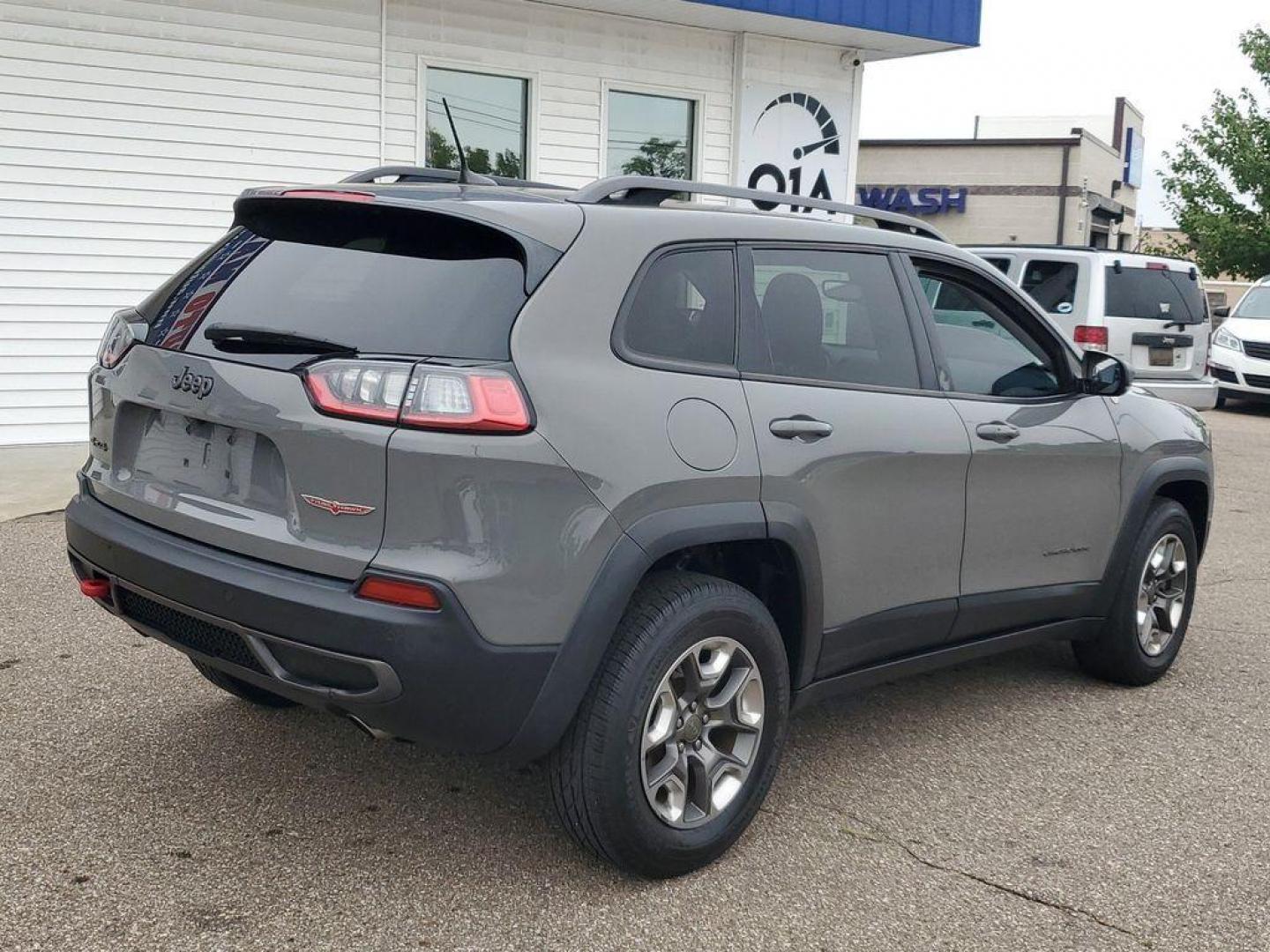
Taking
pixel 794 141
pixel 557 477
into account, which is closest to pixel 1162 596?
pixel 557 477

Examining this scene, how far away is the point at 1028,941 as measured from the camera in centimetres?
323

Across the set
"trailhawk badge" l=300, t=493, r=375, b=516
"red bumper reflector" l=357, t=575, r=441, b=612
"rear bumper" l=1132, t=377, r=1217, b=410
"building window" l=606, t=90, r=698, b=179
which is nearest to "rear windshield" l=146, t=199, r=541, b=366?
"trailhawk badge" l=300, t=493, r=375, b=516

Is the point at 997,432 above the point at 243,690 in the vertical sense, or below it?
above

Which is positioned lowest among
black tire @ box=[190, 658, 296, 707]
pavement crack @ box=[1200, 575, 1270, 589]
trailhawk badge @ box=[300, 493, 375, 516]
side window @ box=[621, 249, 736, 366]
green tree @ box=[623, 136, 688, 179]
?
pavement crack @ box=[1200, 575, 1270, 589]

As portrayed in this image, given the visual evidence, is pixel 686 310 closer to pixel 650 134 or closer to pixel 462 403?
pixel 462 403

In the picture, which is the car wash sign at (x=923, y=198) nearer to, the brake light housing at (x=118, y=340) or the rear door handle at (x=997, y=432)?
the rear door handle at (x=997, y=432)

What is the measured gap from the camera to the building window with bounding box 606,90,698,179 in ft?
40.7

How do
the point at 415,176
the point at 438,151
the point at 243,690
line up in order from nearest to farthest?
the point at 415,176 < the point at 243,690 < the point at 438,151

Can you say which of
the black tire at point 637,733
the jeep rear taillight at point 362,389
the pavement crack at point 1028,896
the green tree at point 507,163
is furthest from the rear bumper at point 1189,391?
the jeep rear taillight at point 362,389

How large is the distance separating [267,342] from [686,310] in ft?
3.50

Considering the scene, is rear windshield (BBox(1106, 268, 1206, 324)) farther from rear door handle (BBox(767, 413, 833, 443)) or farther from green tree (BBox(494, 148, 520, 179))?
rear door handle (BBox(767, 413, 833, 443))

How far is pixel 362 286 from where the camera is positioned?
10.7 ft

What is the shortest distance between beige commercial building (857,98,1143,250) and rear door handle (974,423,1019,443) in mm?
34005

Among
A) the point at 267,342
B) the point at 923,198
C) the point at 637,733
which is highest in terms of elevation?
the point at 923,198
